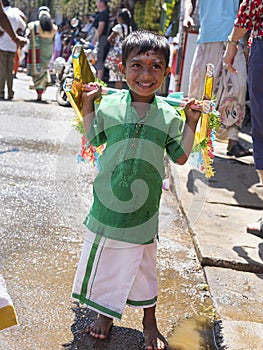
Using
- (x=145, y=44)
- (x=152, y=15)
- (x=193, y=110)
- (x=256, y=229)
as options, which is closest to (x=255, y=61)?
(x=256, y=229)

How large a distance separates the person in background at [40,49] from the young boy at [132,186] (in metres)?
7.97

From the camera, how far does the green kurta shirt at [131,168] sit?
231 centimetres

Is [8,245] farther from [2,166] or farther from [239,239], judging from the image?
[2,166]

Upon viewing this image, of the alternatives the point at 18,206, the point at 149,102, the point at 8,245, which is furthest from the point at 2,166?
the point at 149,102

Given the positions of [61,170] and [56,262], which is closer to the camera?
[56,262]

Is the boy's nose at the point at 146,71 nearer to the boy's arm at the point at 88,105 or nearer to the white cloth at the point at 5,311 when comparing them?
the boy's arm at the point at 88,105

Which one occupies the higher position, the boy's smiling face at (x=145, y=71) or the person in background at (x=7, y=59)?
the boy's smiling face at (x=145, y=71)

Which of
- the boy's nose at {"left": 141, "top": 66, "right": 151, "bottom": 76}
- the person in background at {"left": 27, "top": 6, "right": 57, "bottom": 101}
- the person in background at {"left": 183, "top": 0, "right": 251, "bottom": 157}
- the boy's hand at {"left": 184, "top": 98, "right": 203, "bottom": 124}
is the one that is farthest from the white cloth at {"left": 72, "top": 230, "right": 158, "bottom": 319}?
the person in background at {"left": 27, "top": 6, "right": 57, "bottom": 101}

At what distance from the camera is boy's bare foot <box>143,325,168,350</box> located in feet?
7.61

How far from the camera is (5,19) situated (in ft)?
21.1

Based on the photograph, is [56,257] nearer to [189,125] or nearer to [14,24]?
[189,125]

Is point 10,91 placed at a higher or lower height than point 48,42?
lower

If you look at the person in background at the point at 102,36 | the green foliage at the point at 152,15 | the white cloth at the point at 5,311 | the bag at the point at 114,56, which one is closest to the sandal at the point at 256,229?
the white cloth at the point at 5,311

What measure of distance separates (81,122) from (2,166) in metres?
2.67
